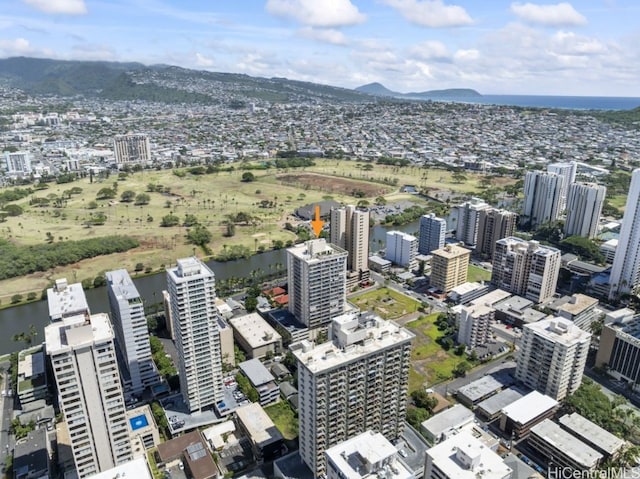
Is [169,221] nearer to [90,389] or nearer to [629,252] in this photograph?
[90,389]

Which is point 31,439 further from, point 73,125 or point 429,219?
point 73,125

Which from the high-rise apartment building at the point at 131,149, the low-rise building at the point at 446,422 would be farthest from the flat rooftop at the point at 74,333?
the high-rise apartment building at the point at 131,149

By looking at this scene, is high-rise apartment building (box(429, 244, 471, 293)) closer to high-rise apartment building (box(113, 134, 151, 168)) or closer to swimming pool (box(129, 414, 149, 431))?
swimming pool (box(129, 414, 149, 431))

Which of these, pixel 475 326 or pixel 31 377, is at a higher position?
pixel 475 326

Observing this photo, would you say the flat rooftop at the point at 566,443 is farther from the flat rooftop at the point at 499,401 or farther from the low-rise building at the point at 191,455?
the low-rise building at the point at 191,455

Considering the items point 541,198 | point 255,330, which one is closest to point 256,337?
point 255,330

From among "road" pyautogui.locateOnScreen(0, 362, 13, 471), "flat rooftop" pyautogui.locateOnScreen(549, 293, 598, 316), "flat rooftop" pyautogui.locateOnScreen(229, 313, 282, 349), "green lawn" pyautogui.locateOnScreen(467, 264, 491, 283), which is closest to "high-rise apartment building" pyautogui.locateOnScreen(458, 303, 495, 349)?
"flat rooftop" pyautogui.locateOnScreen(549, 293, 598, 316)

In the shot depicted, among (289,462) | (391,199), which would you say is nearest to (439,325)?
(289,462)
